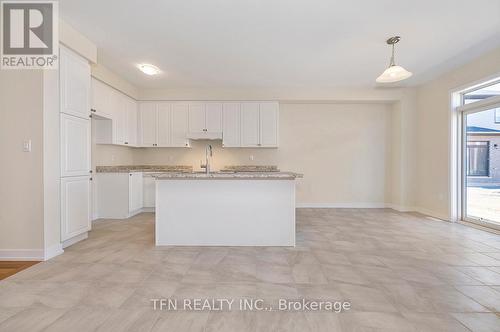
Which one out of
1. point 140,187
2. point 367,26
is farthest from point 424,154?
point 140,187

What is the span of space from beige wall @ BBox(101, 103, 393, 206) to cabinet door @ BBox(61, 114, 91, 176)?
264 cm

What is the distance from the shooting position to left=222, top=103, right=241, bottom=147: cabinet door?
564 cm

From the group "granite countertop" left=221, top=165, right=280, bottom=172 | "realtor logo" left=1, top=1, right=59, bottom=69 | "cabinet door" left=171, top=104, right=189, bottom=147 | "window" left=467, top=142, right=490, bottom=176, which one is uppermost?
"realtor logo" left=1, top=1, right=59, bottom=69

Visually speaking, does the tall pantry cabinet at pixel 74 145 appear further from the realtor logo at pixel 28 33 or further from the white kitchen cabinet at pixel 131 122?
the white kitchen cabinet at pixel 131 122

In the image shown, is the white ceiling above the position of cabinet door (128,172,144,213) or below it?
above

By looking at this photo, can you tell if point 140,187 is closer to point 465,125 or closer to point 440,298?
point 440,298

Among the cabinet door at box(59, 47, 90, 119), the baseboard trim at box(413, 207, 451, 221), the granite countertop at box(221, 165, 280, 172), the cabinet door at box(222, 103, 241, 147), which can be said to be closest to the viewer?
the cabinet door at box(59, 47, 90, 119)

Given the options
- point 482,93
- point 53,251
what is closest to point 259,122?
point 482,93

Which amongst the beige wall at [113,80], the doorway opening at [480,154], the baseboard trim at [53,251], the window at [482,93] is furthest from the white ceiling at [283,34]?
the baseboard trim at [53,251]

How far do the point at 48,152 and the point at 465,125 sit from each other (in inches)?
252

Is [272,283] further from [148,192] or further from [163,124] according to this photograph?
[163,124]

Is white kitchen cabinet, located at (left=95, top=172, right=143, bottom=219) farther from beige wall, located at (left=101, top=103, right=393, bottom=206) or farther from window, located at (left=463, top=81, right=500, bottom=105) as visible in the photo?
window, located at (left=463, top=81, right=500, bottom=105)

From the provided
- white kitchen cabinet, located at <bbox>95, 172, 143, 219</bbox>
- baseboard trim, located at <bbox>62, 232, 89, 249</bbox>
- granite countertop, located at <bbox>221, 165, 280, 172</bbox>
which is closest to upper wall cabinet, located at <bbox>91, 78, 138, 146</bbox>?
white kitchen cabinet, located at <bbox>95, 172, 143, 219</bbox>

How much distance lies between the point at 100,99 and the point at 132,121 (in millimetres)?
1144
